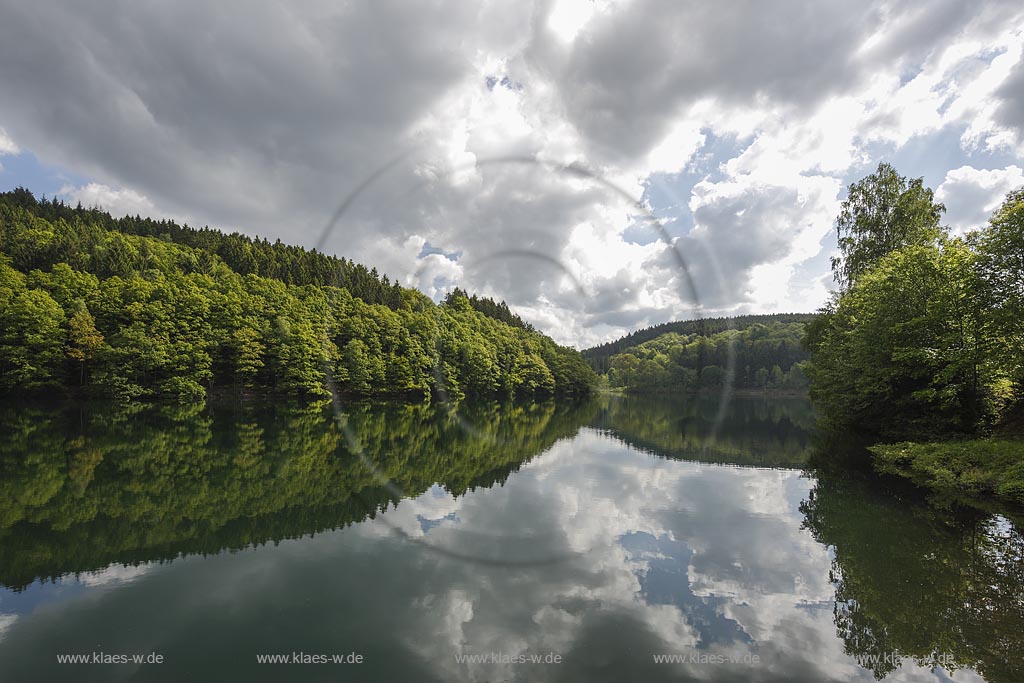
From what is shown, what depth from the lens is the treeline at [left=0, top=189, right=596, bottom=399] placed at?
194 ft

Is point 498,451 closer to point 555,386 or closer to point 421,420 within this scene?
point 421,420

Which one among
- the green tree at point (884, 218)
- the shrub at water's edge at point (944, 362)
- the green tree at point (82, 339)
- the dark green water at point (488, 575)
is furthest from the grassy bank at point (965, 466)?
the green tree at point (82, 339)

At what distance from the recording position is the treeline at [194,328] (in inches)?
2327

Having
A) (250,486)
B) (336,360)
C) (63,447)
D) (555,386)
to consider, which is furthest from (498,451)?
(555,386)

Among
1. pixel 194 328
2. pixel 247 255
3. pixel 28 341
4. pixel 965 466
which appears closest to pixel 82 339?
pixel 28 341

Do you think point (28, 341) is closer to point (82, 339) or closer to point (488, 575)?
point (82, 339)

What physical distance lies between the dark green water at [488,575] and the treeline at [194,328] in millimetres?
47232

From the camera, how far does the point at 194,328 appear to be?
70375 mm

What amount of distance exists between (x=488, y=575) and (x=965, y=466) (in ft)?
77.5

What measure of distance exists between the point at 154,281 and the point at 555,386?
96.2 meters

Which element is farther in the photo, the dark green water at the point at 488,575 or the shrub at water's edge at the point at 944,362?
the shrub at water's edge at the point at 944,362

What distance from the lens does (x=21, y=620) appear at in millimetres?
8922

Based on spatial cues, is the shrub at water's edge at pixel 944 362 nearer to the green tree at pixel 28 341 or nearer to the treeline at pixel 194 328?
the treeline at pixel 194 328

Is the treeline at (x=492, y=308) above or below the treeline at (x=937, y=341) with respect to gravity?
above
